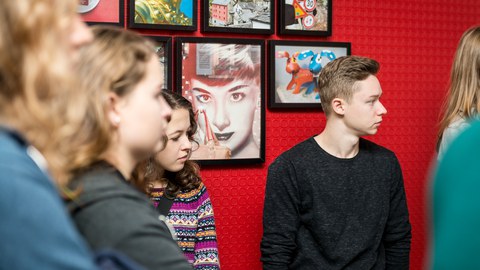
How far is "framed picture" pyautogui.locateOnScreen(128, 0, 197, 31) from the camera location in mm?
3080

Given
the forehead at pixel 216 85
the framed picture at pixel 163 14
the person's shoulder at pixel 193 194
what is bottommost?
the person's shoulder at pixel 193 194

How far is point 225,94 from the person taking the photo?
10.8 feet

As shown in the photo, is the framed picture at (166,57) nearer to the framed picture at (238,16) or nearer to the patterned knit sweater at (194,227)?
the framed picture at (238,16)

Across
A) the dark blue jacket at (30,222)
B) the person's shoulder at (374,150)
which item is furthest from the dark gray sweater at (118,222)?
the person's shoulder at (374,150)

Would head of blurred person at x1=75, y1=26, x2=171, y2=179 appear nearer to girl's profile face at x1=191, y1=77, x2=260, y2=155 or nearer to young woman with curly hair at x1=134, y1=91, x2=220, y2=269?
young woman with curly hair at x1=134, y1=91, x2=220, y2=269

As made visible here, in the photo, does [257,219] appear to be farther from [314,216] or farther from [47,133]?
[47,133]

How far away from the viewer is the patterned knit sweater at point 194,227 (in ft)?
9.10

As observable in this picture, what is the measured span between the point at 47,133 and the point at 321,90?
216 cm

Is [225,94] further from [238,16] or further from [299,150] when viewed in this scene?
[299,150]

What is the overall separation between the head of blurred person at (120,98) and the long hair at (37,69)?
0.25m

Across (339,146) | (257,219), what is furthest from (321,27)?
(257,219)

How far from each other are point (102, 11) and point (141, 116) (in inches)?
67.1

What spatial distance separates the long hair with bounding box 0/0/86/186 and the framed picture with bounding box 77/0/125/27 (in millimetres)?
1939

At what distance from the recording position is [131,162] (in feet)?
4.91
